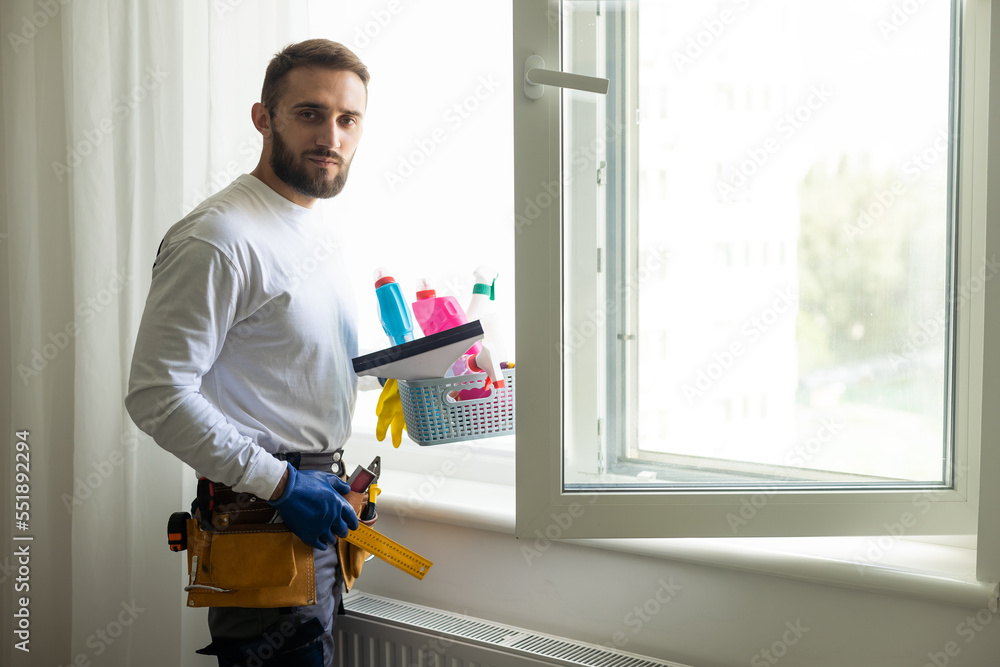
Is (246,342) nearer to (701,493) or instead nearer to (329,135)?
(329,135)

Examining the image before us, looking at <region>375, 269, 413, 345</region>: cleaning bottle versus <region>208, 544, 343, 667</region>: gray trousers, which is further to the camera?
<region>375, 269, 413, 345</region>: cleaning bottle

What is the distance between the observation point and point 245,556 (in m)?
1.20

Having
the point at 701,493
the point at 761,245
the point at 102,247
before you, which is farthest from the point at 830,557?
the point at 102,247

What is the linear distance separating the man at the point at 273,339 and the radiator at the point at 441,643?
0.62 ft

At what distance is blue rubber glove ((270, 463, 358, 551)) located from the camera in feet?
3.83

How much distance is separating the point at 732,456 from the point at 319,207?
35.4 inches

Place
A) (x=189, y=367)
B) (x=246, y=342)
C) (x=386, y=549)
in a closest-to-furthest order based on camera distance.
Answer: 1. (x=189, y=367)
2. (x=246, y=342)
3. (x=386, y=549)

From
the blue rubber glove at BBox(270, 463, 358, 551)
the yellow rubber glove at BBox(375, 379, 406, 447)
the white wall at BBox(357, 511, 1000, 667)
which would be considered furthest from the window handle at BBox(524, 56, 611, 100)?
the white wall at BBox(357, 511, 1000, 667)

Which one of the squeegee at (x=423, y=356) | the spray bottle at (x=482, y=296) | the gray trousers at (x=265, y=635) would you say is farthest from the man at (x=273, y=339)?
the spray bottle at (x=482, y=296)

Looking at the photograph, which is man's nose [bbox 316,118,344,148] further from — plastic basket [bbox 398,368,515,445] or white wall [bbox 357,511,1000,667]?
white wall [bbox 357,511,1000,667]

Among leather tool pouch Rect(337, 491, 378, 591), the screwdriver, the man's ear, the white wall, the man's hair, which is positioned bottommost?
the white wall

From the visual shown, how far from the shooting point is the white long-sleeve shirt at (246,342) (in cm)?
111

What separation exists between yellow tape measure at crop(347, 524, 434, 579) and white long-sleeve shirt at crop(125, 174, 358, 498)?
0.16 m

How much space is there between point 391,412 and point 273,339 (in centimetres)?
27
